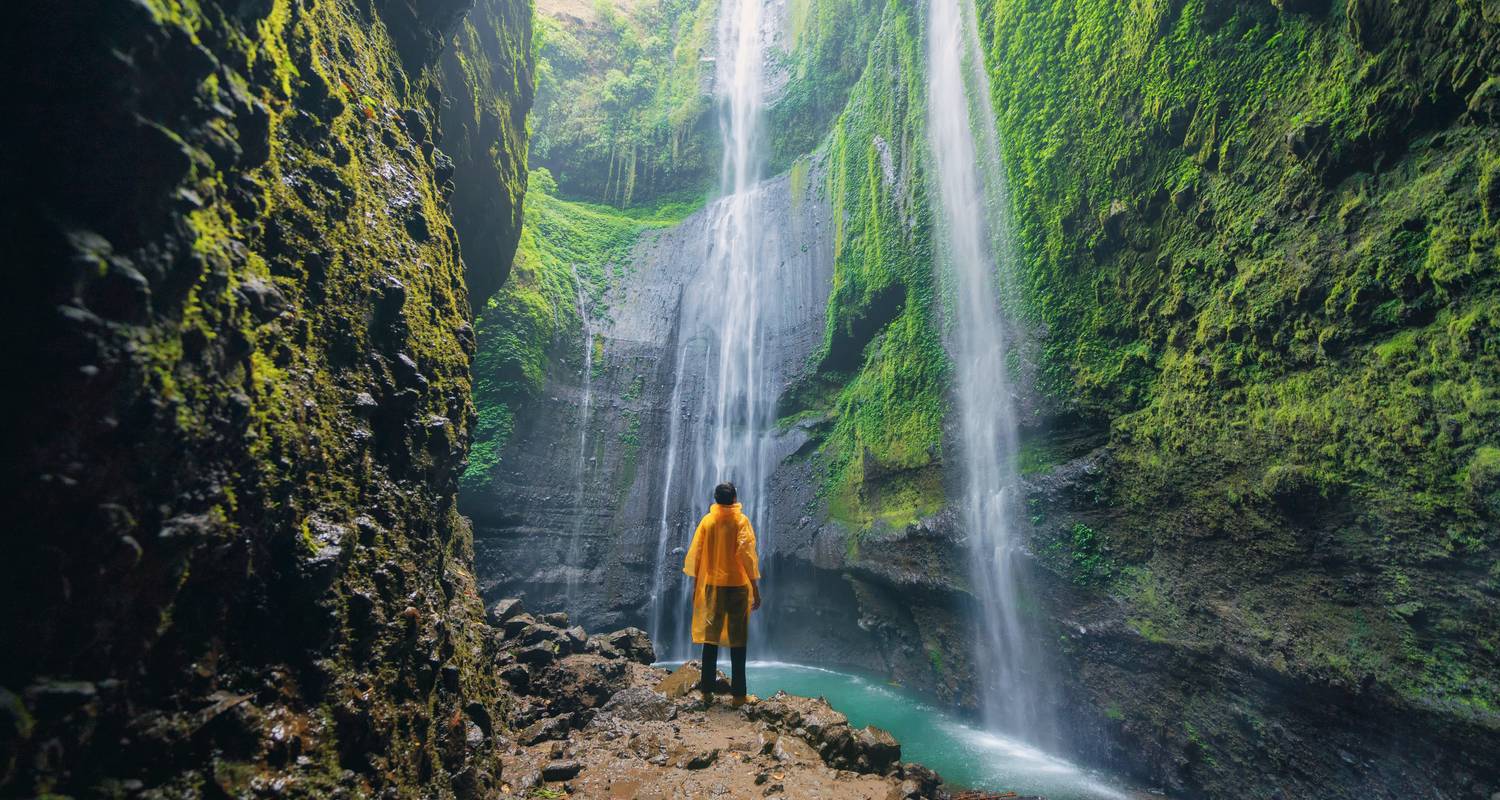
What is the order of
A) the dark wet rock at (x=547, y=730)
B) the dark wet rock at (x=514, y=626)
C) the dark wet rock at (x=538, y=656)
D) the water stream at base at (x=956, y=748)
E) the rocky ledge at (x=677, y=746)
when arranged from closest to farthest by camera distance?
the rocky ledge at (x=677, y=746)
the dark wet rock at (x=547, y=730)
the water stream at base at (x=956, y=748)
the dark wet rock at (x=538, y=656)
the dark wet rock at (x=514, y=626)

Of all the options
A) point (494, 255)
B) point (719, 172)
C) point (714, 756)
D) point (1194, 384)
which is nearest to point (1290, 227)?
point (1194, 384)

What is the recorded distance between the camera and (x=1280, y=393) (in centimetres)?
488

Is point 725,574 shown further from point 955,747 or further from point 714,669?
point 955,747

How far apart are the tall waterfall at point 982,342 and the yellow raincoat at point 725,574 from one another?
14.2 feet

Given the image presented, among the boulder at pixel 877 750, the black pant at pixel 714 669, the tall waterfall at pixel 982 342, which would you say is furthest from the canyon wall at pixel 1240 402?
the black pant at pixel 714 669

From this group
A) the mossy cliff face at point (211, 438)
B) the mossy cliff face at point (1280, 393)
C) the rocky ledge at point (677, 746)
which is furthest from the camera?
→ the mossy cliff face at point (1280, 393)

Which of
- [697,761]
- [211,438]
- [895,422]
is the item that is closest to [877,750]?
[697,761]

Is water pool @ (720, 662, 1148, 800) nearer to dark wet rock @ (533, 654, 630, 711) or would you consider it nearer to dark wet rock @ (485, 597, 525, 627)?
dark wet rock @ (533, 654, 630, 711)

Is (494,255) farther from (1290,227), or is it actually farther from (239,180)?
(1290,227)

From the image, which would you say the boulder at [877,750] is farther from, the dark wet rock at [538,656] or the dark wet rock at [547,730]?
the dark wet rock at [538,656]

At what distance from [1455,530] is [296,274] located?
6750mm

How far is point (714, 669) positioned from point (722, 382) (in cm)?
1082

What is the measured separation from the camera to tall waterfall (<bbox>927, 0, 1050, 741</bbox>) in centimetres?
767

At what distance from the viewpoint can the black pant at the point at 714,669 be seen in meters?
5.04
